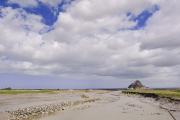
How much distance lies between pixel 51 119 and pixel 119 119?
7.44 metres

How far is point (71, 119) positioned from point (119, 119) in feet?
17.3

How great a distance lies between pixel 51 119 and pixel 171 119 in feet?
43.3

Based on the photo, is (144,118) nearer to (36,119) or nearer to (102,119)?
(102,119)

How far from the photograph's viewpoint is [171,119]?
106ft

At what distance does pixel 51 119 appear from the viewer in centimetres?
3216

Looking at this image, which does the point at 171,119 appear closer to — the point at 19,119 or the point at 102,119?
the point at 102,119

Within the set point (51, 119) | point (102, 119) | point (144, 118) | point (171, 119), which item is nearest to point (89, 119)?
point (102, 119)

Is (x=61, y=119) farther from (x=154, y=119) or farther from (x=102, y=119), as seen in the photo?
(x=154, y=119)

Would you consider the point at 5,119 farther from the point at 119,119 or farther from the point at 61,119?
the point at 119,119

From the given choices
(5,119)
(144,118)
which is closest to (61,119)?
(5,119)

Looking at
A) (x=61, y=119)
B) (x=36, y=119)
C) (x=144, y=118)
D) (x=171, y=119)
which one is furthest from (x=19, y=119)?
(x=171, y=119)

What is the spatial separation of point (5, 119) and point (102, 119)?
1084cm

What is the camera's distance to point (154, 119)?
32.3 m

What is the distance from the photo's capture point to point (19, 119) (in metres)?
31.6
